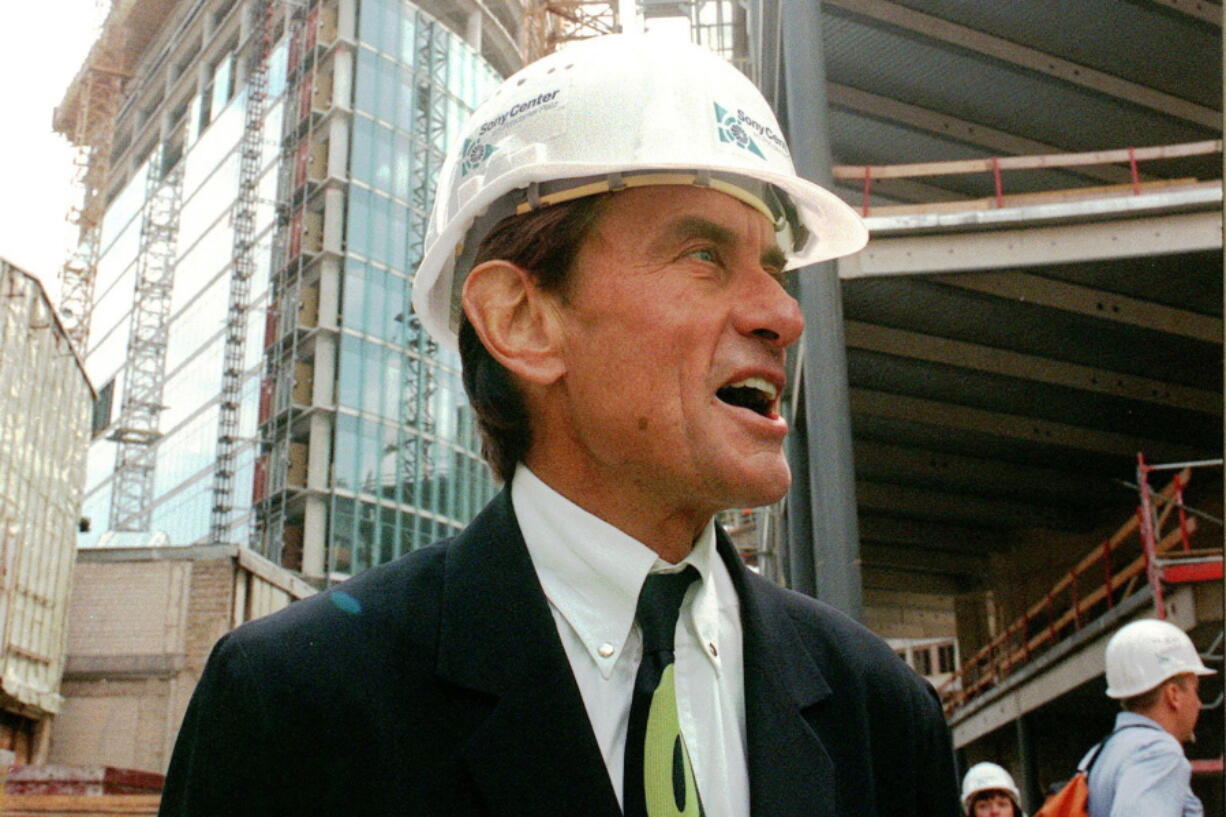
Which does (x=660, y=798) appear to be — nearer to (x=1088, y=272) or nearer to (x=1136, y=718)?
(x=1136, y=718)

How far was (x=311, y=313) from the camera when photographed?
147ft

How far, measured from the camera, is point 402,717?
1523mm

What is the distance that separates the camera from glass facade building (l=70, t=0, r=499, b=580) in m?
43.4

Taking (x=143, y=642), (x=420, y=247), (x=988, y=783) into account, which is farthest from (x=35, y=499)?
(x=420, y=247)

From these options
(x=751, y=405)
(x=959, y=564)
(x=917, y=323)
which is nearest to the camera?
(x=751, y=405)

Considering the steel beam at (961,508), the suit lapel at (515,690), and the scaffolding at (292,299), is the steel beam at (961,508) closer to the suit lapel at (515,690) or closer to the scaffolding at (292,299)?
the suit lapel at (515,690)

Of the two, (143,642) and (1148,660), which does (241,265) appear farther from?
(1148,660)

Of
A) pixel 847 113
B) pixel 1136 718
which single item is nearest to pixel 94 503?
pixel 847 113

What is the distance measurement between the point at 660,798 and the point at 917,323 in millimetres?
12827

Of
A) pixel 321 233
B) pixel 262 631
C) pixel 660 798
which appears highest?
pixel 321 233

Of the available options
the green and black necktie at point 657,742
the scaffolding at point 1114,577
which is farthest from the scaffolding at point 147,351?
the green and black necktie at point 657,742

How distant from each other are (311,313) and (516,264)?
4429 cm

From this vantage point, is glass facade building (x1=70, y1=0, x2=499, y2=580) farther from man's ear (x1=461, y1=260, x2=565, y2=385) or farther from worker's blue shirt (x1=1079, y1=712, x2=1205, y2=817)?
man's ear (x1=461, y1=260, x2=565, y2=385)

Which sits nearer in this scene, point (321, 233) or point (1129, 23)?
point (1129, 23)
